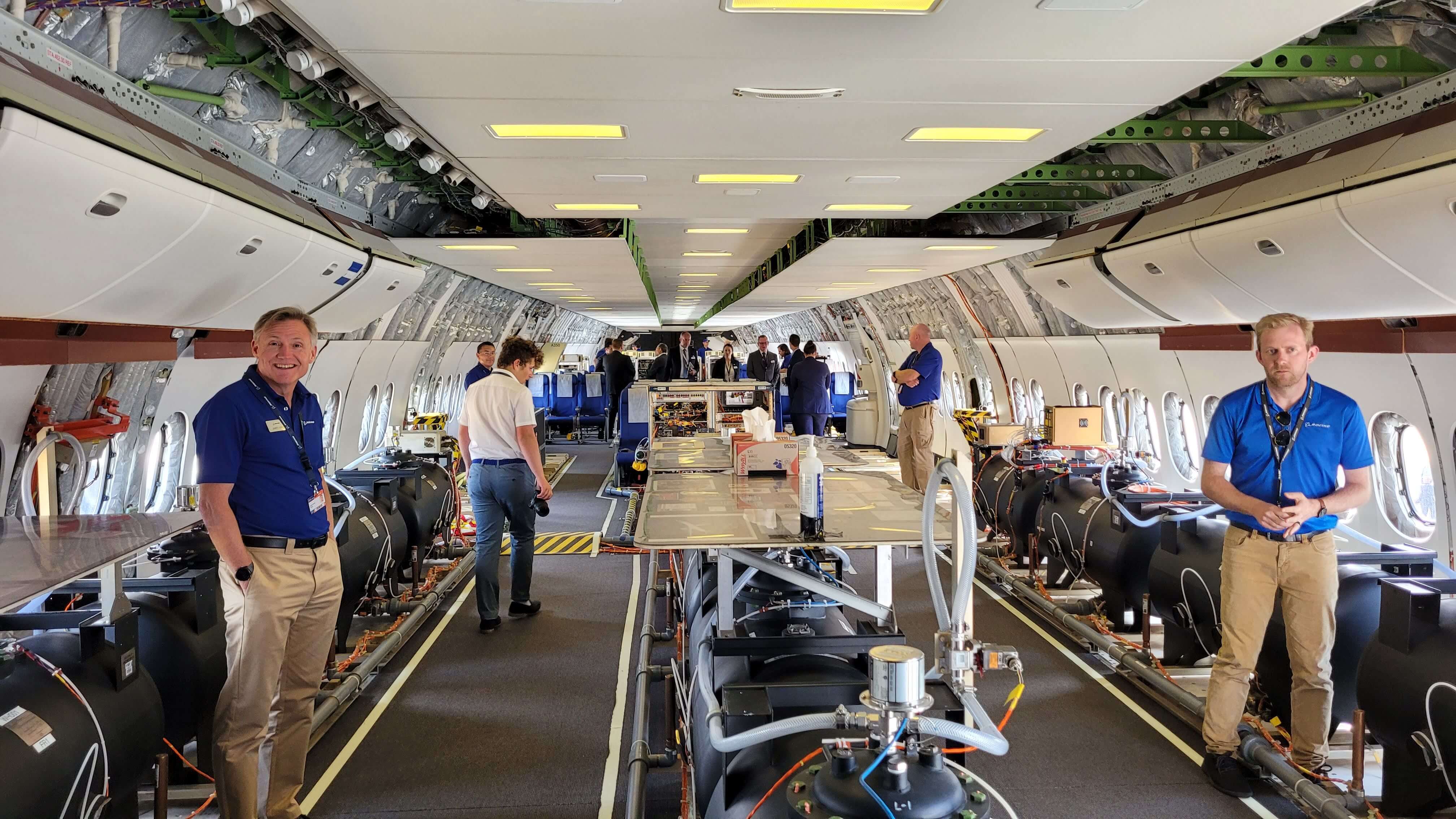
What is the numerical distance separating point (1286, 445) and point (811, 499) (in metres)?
2.33

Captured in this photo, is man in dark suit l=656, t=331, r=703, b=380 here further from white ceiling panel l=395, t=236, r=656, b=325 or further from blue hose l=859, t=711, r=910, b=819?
blue hose l=859, t=711, r=910, b=819

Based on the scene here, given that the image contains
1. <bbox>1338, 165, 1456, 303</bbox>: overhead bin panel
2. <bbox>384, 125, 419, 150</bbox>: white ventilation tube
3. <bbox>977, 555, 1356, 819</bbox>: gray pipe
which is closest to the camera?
<bbox>1338, 165, 1456, 303</bbox>: overhead bin panel

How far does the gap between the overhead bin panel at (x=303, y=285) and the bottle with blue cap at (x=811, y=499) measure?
11.2ft

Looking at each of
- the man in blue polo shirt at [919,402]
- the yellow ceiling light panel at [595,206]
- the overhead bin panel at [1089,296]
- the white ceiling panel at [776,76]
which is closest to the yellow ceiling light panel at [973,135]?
the white ceiling panel at [776,76]

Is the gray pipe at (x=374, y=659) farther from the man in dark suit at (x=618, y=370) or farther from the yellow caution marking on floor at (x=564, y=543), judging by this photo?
the man in dark suit at (x=618, y=370)

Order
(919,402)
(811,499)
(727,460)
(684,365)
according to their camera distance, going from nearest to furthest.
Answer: (811,499)
(727,460)
(919,402)
(684,365)

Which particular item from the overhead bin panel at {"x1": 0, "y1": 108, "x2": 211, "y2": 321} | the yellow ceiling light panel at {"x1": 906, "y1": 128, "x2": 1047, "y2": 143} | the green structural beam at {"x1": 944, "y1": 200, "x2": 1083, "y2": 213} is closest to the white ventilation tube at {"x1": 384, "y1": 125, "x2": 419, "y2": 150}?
the overhead bin panel at {"x1": 0, "y1": 108, "x2": 211, "y2": 321}

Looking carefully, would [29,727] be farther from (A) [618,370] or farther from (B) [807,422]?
(A) [618,370]

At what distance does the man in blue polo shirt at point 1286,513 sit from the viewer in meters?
4.16

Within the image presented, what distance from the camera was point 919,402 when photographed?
9812 mm

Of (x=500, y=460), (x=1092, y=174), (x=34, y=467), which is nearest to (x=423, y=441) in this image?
(x=500, y=460)

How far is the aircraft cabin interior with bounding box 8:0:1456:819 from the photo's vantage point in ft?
10.5

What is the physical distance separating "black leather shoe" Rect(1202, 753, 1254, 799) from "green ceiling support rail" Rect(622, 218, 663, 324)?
6.61 metres

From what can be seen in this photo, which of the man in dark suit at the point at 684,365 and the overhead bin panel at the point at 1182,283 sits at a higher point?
the overhead bin panel at the point at 1182,283
